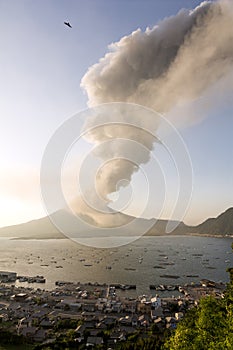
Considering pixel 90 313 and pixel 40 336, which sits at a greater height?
pixel 90 313

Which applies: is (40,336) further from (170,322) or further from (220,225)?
(220,225)

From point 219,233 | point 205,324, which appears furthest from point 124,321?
point 219,233

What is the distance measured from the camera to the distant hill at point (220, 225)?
248 feet

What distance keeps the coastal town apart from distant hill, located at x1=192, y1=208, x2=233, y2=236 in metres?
62.6

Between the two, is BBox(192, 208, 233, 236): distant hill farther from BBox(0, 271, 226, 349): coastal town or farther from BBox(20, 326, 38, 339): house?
BBox(20, 326, 38, 339): house

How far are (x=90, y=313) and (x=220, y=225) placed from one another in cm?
7411

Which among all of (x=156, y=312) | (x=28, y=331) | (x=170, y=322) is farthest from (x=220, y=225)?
(x=28, y=331)

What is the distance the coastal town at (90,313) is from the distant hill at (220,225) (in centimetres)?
6263

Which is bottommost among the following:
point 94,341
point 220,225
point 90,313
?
point 94,341

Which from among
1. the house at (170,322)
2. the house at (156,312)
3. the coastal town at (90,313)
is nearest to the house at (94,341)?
the coastal town at (90,313)

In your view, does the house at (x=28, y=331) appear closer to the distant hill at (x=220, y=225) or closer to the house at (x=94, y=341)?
the house at (x=94, y=341)

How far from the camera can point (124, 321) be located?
35.0 feet

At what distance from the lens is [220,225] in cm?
7925

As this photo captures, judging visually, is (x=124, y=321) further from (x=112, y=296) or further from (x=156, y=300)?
(x=112, y=296)
